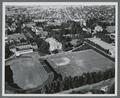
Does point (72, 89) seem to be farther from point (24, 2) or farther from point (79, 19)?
point (24, 2)

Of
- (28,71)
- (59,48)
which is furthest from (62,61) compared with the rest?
(28,71)

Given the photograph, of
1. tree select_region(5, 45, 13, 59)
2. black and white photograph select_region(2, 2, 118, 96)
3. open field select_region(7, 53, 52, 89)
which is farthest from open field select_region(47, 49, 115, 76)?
tree select_region(5, 45, 13, 59)

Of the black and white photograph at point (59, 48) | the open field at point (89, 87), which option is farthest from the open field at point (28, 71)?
the open field at point (89, 87)

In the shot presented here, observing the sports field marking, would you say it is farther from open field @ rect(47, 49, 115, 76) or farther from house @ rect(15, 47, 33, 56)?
house @ rect(15, 47, 33, 56)

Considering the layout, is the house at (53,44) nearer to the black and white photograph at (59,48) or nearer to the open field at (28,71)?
the black and white photograph at (59,48)

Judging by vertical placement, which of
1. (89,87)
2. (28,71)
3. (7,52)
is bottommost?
(89,87)

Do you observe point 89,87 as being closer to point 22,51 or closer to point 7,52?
point 22,51

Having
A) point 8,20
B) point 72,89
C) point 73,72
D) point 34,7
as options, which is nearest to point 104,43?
point 73,72
